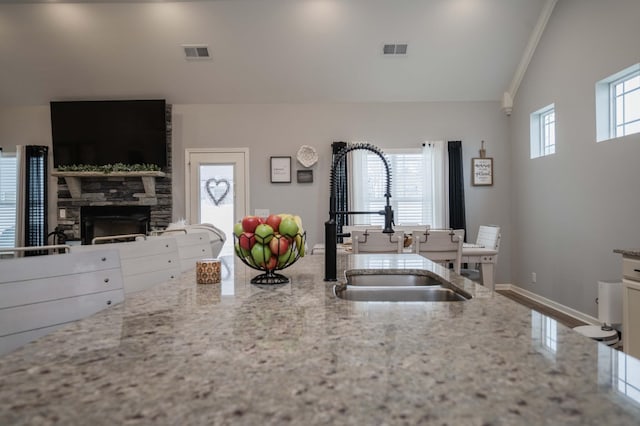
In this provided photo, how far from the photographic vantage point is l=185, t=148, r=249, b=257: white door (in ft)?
18.6

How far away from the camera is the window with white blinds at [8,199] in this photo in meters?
5.75

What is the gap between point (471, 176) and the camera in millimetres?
5613

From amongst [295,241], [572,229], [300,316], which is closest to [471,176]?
[572,229]

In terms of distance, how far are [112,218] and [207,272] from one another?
4992 millimetres

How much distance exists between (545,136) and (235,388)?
218 inches

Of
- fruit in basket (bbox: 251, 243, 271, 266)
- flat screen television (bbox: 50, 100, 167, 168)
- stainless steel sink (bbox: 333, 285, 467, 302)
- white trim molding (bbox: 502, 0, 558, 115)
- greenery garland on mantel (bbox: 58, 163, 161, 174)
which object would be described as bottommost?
stainless steel sink (bbox: 333, 285, 467, 302)

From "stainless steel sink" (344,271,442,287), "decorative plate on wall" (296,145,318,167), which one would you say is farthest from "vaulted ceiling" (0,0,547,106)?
"stainless steel sink" (344,271,442,287)

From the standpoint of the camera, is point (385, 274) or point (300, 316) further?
point (385, 274)

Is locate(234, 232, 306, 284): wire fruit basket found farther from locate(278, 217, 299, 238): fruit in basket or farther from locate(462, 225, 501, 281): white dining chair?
locate(462, 225, 501, 281): white dining chair

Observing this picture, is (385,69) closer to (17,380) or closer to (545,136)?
(545,136)

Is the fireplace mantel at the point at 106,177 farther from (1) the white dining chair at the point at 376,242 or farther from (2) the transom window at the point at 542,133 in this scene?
(2) the transom window at the point at 542,133

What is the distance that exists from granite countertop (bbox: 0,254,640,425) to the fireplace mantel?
16.2ft


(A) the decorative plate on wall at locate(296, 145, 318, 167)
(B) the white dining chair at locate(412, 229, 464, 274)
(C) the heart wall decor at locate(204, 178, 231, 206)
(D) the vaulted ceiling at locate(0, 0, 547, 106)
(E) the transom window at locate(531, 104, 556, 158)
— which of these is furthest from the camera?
(C) the heart wall decor at locate(204, 178, 231, 206)

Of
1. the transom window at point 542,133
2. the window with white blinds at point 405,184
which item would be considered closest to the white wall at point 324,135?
the window with white blinds at point 405,184
